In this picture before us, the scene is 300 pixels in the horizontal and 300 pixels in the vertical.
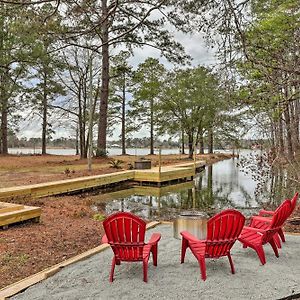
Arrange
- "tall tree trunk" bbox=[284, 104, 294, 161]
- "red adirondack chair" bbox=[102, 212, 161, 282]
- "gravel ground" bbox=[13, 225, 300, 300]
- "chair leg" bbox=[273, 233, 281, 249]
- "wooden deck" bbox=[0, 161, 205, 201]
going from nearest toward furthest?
"gravel ground" bbox=[13, 225, 300, 300], "red adirondack chair" bbox=[102, 212, 161, 282], "chair leg" bbox=[273, 233, 281, 249], "tall tree trunk" bbox=[284, 104, 294, 161], "wooden deck" bbox=[0, 161, 205, 201]

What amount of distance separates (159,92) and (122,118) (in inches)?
155

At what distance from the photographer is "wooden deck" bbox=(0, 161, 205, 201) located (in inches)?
320

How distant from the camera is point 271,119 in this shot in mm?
6695

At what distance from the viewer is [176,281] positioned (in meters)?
3.17

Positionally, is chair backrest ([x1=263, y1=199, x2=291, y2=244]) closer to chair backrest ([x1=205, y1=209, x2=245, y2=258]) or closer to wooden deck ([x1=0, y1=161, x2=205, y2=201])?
chair backrest ([x1=205, y1=209, x2=245, y2=258])

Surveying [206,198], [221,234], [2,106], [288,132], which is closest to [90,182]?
[206,198]

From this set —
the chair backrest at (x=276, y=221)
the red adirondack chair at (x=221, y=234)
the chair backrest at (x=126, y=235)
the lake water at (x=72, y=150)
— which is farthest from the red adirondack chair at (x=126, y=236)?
the lake water at (x=72, y=150)

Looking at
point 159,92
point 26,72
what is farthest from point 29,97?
point 159,92

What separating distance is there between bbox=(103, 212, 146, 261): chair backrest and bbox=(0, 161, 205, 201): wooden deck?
5.01 meters

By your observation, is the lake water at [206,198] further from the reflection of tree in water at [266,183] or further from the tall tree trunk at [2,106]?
the tall tree trunk at [2,106]

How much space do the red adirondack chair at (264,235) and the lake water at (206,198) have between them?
A: 3692 millimetres

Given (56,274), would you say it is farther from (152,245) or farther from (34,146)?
(34,146)

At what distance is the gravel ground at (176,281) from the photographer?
294cm

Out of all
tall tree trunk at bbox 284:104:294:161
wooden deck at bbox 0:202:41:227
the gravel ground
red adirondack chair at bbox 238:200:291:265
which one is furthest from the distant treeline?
the gravel ground
